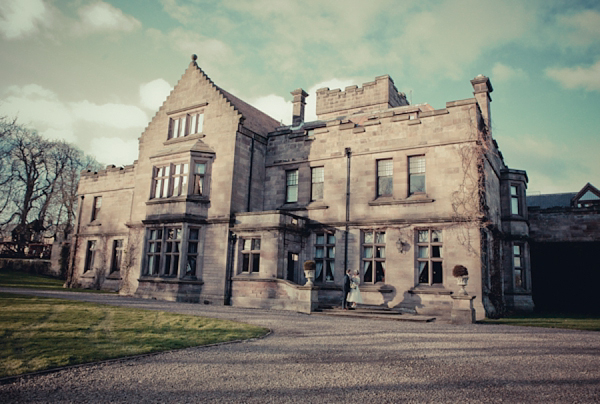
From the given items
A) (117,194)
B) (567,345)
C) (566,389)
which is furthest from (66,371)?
(117,194)

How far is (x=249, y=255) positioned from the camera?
19.6 meters

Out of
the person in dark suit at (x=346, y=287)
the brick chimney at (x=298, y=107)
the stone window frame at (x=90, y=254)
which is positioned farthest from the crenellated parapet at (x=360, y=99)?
the stone window frame at (x=90, y=254)

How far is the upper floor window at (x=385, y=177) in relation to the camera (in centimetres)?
1942

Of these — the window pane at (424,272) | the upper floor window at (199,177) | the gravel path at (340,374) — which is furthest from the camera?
the upper floor window at (199,177)

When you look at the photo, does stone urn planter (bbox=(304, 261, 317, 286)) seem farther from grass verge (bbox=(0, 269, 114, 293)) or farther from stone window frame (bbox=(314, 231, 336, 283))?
grass verge (bbox=(0, 269, 114, 293))

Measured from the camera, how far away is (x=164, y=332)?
9727 mm

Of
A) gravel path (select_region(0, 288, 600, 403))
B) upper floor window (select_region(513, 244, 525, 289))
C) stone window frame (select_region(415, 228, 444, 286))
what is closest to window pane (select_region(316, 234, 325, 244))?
stone window frame (select_region(415, 228, 444, 286))

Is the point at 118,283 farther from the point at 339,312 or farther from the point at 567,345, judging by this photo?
the point at 567,345

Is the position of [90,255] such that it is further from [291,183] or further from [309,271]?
[309,271]

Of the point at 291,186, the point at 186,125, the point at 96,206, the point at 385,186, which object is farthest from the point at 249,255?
the point at 96,206

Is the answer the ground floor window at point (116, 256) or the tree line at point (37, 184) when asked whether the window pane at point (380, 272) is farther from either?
the tree line at point (37, 184)

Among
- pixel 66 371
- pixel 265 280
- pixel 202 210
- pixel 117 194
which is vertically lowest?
pixel 66 371

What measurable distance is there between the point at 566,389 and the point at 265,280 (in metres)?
13.5

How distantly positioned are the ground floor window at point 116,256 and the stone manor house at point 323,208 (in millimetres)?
4526
